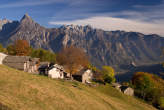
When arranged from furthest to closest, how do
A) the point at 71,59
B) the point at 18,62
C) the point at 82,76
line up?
the point at 71,59 < the point at 82,76 < the point at 18,62

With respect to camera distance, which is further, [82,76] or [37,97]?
[82,76]

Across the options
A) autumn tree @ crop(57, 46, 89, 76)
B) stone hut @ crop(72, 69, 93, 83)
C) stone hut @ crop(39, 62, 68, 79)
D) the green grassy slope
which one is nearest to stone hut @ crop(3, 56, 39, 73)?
stone hut @ crop(39, 62, 68, 79)

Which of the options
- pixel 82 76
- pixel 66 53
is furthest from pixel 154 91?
pixel 66 53

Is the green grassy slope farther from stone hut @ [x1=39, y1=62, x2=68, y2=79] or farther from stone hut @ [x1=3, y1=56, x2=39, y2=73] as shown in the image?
stone hut @ [x1=39, y1=62, x2=68, y2=79]

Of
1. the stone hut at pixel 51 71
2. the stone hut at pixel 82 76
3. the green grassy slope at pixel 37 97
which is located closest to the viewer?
the green grassy slope at pixel 37 97

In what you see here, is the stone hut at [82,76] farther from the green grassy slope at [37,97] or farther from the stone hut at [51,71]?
the green grassy slope at [37,97]

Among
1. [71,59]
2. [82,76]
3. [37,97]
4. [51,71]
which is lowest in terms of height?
[37,97]

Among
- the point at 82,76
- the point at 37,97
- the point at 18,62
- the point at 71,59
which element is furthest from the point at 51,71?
the point at 37,97

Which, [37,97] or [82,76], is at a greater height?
[82,76]

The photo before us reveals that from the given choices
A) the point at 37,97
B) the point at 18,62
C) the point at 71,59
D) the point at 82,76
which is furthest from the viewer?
the point at 71,59

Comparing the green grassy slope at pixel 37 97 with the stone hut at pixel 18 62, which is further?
the stone hut at pixel 18 62

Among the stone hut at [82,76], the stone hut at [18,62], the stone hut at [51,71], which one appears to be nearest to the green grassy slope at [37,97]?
the stone hut at [18,62]

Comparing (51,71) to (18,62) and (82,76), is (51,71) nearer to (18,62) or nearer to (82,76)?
(18,62)

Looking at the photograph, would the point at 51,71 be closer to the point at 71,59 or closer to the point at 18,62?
the point at 18,62
